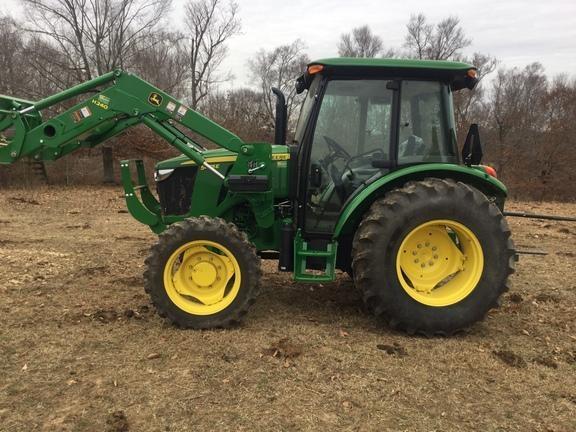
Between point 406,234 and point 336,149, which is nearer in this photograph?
point 406,234

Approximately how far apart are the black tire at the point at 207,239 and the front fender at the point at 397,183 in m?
0.76

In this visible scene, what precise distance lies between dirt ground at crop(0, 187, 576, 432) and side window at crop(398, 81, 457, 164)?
57.8 inches

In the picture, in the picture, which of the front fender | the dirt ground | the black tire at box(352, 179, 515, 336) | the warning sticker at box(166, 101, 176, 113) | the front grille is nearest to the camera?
the dirt ground

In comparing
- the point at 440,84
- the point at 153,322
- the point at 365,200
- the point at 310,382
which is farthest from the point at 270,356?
the point at 440,84

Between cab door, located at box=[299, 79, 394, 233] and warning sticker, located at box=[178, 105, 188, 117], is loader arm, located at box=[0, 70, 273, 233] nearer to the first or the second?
warning sticker, located at box=[178, 105, 188, 117]

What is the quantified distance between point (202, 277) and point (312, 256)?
36.7 inches

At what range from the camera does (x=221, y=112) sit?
23531mm

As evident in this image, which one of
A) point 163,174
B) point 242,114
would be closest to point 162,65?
point 242,114

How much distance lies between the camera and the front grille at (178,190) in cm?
448

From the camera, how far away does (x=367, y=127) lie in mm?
4102

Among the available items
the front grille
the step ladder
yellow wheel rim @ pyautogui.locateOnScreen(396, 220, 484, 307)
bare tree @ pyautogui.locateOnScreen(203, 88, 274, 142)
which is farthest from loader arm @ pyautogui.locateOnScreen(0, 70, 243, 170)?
bare tree @ pyautogui.locateOnScreen(203, 88, 274, 142)

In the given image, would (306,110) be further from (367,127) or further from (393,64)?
(393,64)

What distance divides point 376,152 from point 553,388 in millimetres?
2134

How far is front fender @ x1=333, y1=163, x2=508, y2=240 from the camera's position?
3.83m
